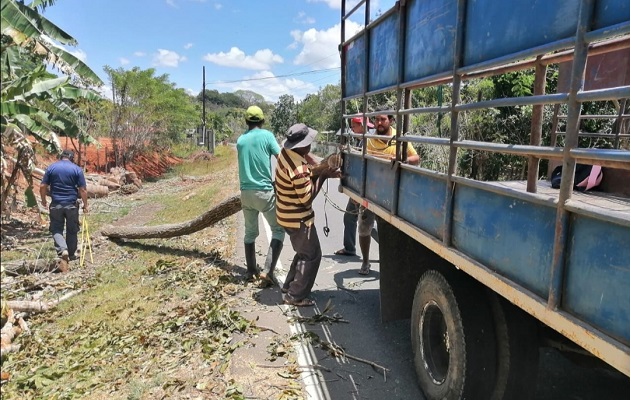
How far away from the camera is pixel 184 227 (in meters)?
7.61

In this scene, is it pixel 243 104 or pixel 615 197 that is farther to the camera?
pixel 243 104

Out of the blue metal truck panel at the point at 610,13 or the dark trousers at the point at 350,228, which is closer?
the blue metal truck panel at the point at 610,13

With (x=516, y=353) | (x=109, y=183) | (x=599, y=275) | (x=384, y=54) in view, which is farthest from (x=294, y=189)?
(x=109, y=183)

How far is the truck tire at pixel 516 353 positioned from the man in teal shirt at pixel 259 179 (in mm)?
3119

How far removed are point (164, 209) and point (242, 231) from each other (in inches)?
221

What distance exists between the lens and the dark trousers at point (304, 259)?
477cm

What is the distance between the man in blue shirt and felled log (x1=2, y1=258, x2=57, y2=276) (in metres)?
0.18

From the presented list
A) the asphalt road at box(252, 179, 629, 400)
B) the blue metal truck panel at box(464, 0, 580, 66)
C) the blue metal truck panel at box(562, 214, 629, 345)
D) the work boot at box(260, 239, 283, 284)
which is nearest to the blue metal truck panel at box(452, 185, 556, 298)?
the blue metal truck panel at box(562, 214, 629, 345)

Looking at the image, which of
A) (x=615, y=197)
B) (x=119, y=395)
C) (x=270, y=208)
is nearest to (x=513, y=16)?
(x=615, y=197)

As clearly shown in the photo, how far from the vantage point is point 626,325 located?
1508 millimetres

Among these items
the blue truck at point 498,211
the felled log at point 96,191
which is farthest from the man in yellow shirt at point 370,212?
the felled log at point 96,191

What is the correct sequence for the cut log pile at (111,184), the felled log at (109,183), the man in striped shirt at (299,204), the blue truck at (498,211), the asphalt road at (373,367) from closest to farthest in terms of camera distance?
the blue truck at (498,211) → the asphalt road at (373,367) → the man in striped shirt at (299,204) → the cut log pile at (111,184) → the felled log at (109,183)

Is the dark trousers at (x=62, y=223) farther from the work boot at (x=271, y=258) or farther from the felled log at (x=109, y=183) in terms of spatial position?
the felled log at (x=109, y=183)

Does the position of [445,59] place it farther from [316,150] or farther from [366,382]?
[316,150]
